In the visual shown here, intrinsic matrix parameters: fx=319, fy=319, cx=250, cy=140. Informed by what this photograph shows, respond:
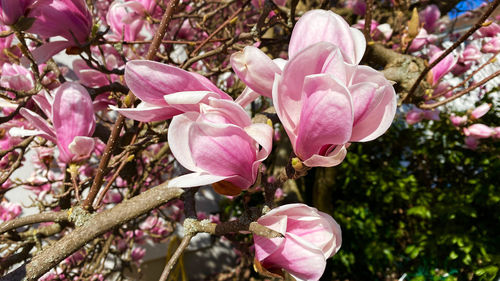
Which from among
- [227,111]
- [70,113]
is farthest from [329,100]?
[70,113]

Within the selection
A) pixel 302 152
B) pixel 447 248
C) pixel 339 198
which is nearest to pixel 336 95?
pixel 302 152

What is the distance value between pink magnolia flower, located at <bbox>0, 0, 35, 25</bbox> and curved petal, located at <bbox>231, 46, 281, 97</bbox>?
1.43 ft

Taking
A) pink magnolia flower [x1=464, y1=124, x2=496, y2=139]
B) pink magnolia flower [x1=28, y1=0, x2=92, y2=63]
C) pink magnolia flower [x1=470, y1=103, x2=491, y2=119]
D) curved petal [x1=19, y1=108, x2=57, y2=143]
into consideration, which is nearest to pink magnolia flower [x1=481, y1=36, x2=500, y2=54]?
pink magnolia flower [x1=470, y1=103, x2=491, y2=119]

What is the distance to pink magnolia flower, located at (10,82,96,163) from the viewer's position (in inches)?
24.5

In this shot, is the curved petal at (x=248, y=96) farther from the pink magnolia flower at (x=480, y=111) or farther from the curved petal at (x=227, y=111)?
the pink magnolia flower at (x=480, y=111)

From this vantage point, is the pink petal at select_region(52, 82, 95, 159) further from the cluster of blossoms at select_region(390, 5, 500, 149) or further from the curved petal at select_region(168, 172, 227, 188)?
the cluster of blossoms at select_region(390, 5, 500, 149)

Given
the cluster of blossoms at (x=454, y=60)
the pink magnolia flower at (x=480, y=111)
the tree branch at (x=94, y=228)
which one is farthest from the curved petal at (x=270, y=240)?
the pink magnolia flower at (x=480, y=111)

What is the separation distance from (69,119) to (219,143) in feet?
1.37

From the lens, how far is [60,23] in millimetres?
647

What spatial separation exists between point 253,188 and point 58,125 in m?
0.44

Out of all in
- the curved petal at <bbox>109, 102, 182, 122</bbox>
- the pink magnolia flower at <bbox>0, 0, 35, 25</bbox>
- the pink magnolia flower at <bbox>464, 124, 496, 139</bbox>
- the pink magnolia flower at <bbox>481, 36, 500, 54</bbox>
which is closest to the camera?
the curved petal at <bbox>109, 102, 182, 122</bbox>

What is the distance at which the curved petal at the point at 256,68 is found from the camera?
0.38m

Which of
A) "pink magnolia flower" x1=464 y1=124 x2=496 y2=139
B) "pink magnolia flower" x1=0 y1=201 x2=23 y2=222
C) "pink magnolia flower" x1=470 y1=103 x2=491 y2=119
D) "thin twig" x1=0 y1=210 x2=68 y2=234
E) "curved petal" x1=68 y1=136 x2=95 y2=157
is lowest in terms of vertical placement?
"pink magnolia flower" x1=0 y1=201 x2=23 y2=222

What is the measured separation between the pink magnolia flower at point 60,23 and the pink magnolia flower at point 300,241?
559 mm
